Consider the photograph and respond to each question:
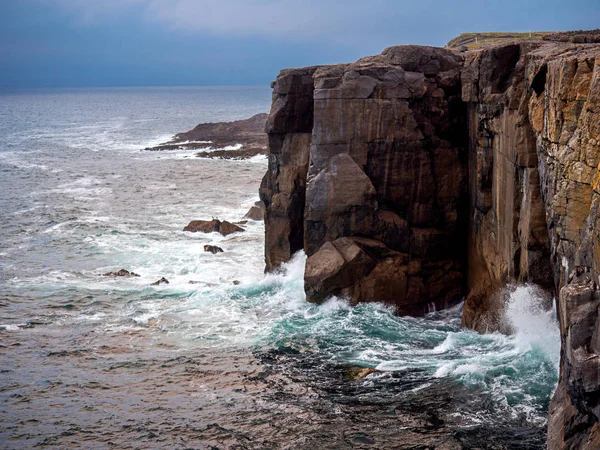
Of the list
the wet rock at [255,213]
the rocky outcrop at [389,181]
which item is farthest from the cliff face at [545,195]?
the wet rock at [255,213]

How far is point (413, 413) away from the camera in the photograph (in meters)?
18.3

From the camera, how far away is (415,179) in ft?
93.0

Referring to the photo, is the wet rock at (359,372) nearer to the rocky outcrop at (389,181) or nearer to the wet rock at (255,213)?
the rocky outcrop at (389,181)

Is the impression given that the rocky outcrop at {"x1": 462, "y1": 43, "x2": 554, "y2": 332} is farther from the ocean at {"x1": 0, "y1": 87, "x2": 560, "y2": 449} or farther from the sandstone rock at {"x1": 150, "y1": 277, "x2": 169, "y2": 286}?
the sandstone rock at {"x1": 150, "y1": 277, "x2": 169, "y2": 286}

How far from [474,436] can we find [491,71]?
39.0 feet

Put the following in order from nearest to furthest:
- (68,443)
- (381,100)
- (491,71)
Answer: (68,443) → (491,71) → (381,100)

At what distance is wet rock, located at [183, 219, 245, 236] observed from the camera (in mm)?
42344

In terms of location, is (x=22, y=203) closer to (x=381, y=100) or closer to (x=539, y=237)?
(x=381, y=100)

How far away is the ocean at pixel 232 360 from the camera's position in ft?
59.1

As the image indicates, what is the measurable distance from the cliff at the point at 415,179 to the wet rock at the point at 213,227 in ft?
29.6

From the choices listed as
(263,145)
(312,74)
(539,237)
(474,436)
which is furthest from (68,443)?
(263,145)

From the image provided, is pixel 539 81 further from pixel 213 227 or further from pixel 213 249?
pixel 213 227

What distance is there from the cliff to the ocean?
1.15 meters

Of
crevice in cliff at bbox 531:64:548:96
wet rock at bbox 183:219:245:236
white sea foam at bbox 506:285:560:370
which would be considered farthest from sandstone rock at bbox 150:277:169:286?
crevice in cliff at bbox 531:64:548:96
